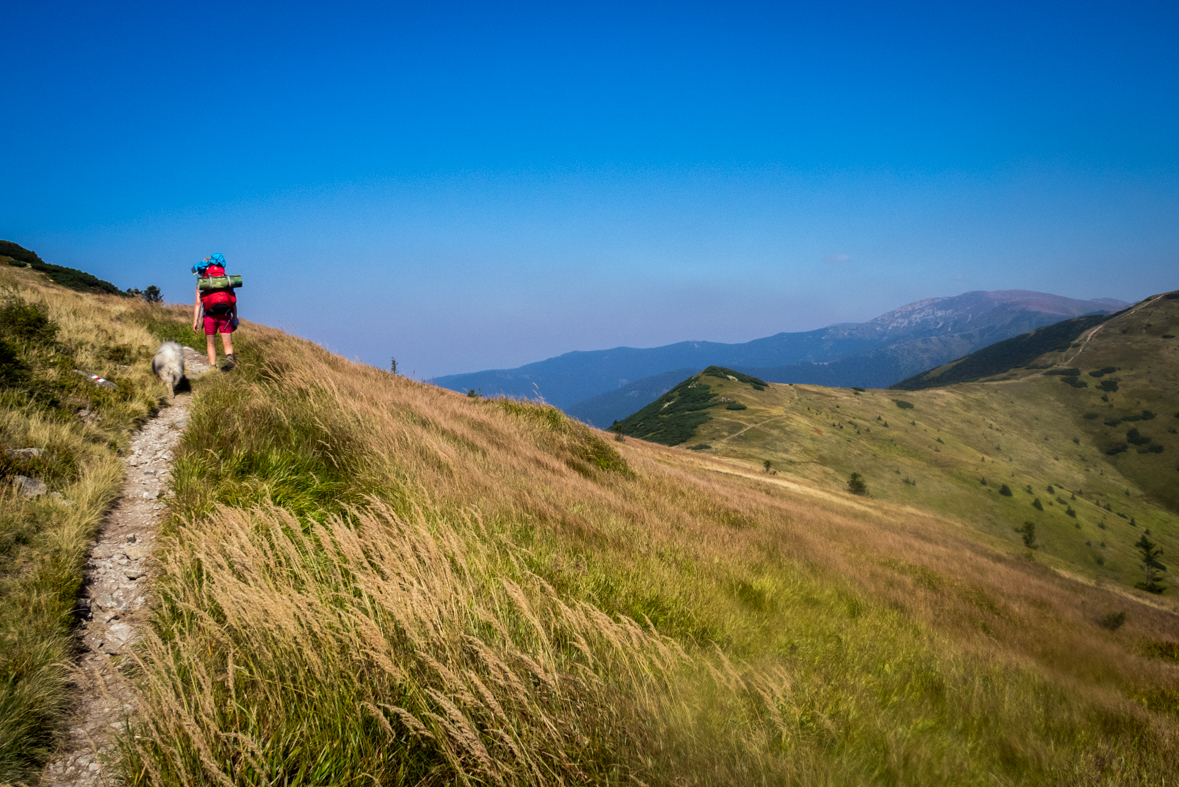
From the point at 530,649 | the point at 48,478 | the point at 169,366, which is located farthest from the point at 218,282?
the point at 530,649

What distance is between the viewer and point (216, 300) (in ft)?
32.7

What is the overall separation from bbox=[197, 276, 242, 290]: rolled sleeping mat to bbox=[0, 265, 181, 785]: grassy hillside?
163cm

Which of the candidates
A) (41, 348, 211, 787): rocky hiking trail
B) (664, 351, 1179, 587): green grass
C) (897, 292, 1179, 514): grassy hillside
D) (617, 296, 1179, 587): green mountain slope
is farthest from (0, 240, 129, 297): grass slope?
(897, 292, 1179, 514): grassy hillside

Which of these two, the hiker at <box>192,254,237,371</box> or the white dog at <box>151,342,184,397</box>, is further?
the hiker at <box>192,254,237,371</box>

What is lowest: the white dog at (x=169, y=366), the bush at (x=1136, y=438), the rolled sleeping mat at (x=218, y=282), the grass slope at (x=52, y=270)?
the bush at (x=1136, y=438)

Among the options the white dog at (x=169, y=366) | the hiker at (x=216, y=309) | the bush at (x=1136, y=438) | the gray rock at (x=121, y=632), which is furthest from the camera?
the bush at (x=1136, y=438)

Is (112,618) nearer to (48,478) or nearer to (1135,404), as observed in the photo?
(48,478)

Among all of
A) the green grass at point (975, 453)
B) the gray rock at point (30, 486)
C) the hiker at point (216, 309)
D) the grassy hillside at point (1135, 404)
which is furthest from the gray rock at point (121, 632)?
the grassy hillside at point (1135, 404)

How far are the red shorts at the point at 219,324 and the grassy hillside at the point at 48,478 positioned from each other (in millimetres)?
1157

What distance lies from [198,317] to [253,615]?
955 centimetres

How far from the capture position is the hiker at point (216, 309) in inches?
388

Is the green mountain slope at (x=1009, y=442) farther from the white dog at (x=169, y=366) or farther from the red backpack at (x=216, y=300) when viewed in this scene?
the white dog at (x=169, y=366)

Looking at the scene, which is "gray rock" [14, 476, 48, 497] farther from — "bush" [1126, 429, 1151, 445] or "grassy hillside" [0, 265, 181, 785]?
"bush" [1126, 429, 1151, 445]

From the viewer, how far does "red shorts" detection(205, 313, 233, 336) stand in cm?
986
